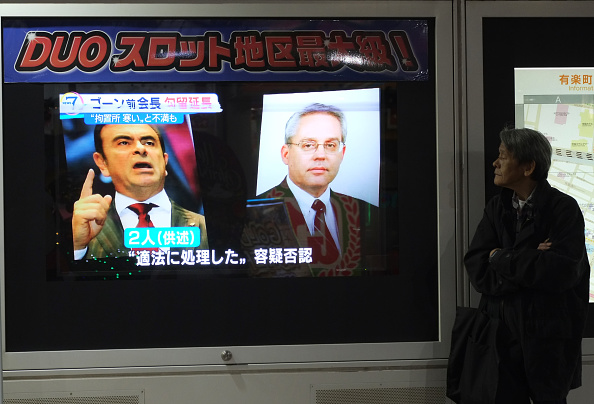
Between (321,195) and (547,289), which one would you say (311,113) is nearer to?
(321,195)

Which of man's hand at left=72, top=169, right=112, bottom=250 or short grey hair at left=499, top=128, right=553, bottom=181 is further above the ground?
short grey hair at left=499, top=128, right=553, bottom=181

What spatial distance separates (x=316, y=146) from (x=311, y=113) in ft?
0.59

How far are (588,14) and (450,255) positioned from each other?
5.07ft

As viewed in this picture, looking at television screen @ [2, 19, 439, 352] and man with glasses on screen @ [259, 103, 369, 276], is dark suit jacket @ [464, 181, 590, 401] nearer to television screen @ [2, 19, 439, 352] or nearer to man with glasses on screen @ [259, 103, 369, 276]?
television screen @ [2, 19, 439, 352]

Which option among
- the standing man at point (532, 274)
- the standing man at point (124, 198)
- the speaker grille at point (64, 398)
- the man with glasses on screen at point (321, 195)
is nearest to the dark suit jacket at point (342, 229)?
the man with glasses on screen at point (321, 195)

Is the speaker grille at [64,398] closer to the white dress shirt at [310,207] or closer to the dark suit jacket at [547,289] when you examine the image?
the white dress shirt at [310,207]

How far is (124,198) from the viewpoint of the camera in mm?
3598

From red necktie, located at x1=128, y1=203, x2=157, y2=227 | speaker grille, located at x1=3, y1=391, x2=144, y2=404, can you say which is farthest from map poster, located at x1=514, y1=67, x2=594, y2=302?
speaker grille, located at x1=3, y1=391, x2=144, y2=404

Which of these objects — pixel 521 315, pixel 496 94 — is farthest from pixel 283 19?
pixel 521 315

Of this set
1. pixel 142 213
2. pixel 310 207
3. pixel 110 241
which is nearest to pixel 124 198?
pixel 142 213

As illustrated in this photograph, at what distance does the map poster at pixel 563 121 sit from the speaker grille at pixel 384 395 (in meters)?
1.31

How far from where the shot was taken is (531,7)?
146 inches

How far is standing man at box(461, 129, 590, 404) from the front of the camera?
311cm

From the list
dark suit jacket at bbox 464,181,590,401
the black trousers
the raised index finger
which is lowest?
the black trousers
